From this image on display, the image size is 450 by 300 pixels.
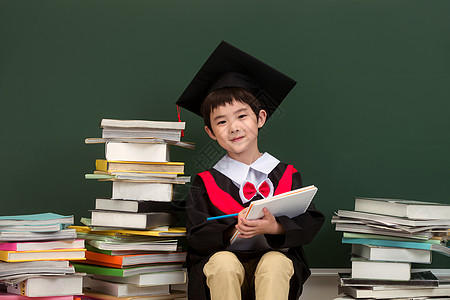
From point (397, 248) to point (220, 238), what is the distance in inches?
31.3

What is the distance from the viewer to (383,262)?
2246 mm

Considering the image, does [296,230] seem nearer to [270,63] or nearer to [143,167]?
[143,167]

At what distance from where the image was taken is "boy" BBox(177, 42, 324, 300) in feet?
6.35

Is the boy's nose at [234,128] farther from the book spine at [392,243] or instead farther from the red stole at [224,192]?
the book spine at [392,243]

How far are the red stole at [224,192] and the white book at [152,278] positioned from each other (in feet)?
1.18

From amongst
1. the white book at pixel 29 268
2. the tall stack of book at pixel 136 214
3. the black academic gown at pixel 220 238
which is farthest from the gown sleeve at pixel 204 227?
the white book at pixel 29 268

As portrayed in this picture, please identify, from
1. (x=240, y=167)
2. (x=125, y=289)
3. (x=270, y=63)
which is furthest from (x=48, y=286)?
(x=270, y=63)

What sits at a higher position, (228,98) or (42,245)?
(228,98)

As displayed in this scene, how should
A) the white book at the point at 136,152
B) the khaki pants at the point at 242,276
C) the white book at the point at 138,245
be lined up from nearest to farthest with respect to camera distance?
the khaki pants at the point at 242,276
the white book at the point at 138,245
the white book at the point at 136,152

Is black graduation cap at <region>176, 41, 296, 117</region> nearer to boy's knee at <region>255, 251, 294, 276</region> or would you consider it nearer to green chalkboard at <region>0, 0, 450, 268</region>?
green chalkboard at <region>0, 0, 450, 268</region>

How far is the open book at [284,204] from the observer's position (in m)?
1.84

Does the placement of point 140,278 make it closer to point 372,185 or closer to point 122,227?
point 122,227

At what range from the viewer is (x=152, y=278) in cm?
221

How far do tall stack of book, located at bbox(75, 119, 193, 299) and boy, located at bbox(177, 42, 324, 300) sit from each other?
0.46 feet
